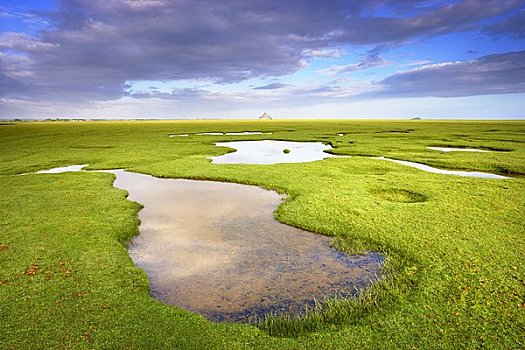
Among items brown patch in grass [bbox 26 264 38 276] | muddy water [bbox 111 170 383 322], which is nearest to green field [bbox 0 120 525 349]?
brown patch in grass [bbox 26 264 38 276]

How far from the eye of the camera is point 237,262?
1130cm

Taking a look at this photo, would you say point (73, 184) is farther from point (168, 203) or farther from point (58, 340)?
point (58, 340)

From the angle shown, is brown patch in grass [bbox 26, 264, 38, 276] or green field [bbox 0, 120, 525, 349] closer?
green field [bbox 0, 120, 525, 349]

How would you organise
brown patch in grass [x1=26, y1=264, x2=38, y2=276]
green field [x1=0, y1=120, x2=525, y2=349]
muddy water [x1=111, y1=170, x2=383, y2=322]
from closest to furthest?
1. green field [x1=0, y1=120, x2=525, y2=349]
2. muddy water [x1=111, y1=170, x2=383, y2=322]
3. brown patch in grass [x1=26, y1=264, x2=38, y2=276]

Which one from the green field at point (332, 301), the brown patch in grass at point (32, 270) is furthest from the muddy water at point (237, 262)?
the brown patch in grass at point (32, 270)

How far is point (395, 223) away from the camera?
46.5 ft

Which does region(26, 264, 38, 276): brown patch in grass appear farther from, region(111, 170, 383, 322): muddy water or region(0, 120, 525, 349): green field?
region(111, 170, 383, 322): muddy water

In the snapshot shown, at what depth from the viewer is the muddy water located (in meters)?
9.12

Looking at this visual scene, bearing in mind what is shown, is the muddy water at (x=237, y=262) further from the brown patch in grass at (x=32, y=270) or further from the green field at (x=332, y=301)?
the brown patch in grass at (x=32, y=270)

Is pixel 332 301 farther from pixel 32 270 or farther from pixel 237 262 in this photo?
pixel 32 270

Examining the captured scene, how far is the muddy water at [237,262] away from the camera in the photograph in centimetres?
912

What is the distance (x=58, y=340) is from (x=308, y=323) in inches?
217

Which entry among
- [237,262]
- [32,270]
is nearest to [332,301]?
[237,262]

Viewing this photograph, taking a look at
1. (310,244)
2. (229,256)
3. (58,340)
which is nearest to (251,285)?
(229,256)
